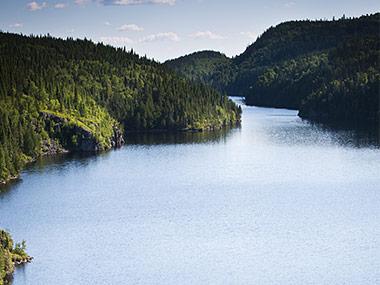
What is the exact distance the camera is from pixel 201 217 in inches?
3297

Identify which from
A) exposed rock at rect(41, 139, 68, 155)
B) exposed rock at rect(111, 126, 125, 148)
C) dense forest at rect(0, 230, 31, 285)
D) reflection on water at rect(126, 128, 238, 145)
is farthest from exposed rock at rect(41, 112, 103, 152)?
dense forest at rect(0, 230, 31, 285)

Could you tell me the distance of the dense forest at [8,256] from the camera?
60500 millimetres

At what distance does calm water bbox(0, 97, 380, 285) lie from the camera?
215ft

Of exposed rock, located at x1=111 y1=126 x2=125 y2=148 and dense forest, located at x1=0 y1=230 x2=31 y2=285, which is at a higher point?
exposed rock, located at x1=111 y1=126 x2=125 y2=148

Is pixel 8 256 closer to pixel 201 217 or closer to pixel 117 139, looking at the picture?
pixel 201 217

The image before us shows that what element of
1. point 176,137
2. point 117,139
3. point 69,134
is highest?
point 69,134

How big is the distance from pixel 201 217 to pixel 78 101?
68.7 metres

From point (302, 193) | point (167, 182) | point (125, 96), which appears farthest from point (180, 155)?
point (125, 96)

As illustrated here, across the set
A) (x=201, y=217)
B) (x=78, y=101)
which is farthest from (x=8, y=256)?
(x=78, y=101)

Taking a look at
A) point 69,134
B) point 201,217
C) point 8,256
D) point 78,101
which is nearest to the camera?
point 8,256

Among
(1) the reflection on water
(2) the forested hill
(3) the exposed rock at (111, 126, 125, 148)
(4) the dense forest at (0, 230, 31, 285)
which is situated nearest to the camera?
(4) the dense forest at (0, 230, 31, 285)

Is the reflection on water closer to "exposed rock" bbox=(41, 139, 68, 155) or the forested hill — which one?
the forested hill

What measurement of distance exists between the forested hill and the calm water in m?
6.08

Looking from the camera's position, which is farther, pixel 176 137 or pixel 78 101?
pixel 176 137
